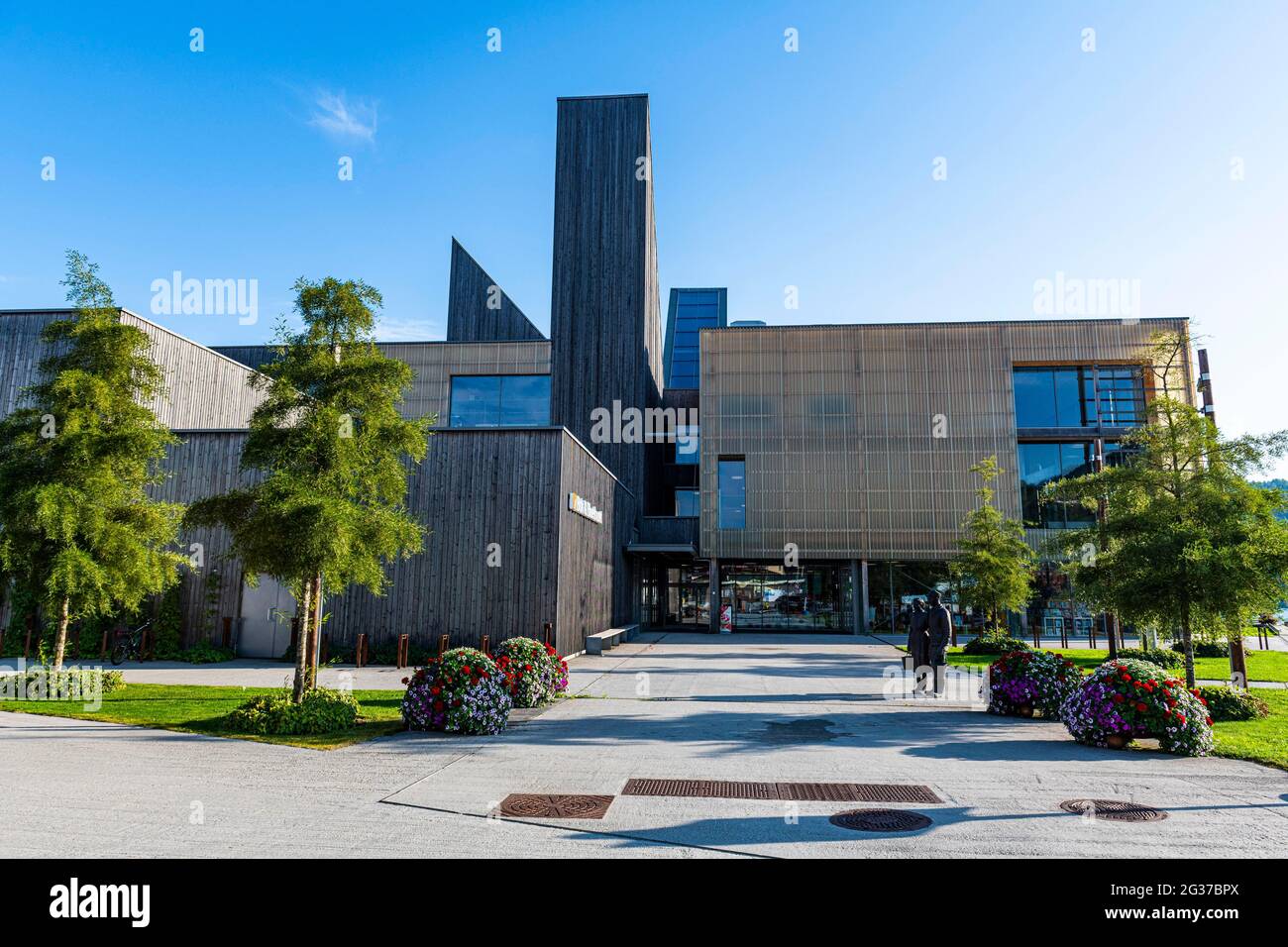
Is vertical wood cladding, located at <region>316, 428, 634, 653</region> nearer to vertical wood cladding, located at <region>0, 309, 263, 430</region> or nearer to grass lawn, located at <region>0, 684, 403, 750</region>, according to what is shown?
vertical wood cladding, located at <region>0, 309, 263, 430</region>

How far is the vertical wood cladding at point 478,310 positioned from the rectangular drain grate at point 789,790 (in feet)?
112

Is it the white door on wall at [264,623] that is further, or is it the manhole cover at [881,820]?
the white door on wall at [264,623]

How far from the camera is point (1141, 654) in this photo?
1725 cm

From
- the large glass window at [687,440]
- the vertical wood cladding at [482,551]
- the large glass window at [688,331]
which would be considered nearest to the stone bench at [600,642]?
the vertical wood cladding at [482,551]

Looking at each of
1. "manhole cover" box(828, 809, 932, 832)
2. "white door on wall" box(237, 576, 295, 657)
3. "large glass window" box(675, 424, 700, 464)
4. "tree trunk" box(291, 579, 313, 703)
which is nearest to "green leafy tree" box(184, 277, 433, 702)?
"tree trunk" box(291, 579, 313, 703)

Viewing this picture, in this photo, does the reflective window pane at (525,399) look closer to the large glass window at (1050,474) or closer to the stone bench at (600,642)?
the stone bench at (600,642)

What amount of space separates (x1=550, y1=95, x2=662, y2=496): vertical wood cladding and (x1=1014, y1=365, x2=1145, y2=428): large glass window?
17.9 meters

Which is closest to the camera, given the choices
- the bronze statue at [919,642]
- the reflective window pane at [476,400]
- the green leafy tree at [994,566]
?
the bronze statue at [919,642]

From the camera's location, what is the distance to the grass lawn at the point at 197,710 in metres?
9.59

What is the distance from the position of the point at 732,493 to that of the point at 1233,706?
2458cm

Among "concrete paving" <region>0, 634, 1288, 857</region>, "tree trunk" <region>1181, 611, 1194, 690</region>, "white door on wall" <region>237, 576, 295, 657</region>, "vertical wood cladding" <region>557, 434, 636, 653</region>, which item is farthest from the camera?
"vertical wood cladding" <region>557, 434, 636, 653</region>

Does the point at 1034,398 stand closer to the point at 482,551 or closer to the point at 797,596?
the point at 797,596

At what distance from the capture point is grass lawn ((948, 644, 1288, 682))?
1728cm

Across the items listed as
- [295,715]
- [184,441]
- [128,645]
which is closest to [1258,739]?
[295,715]
